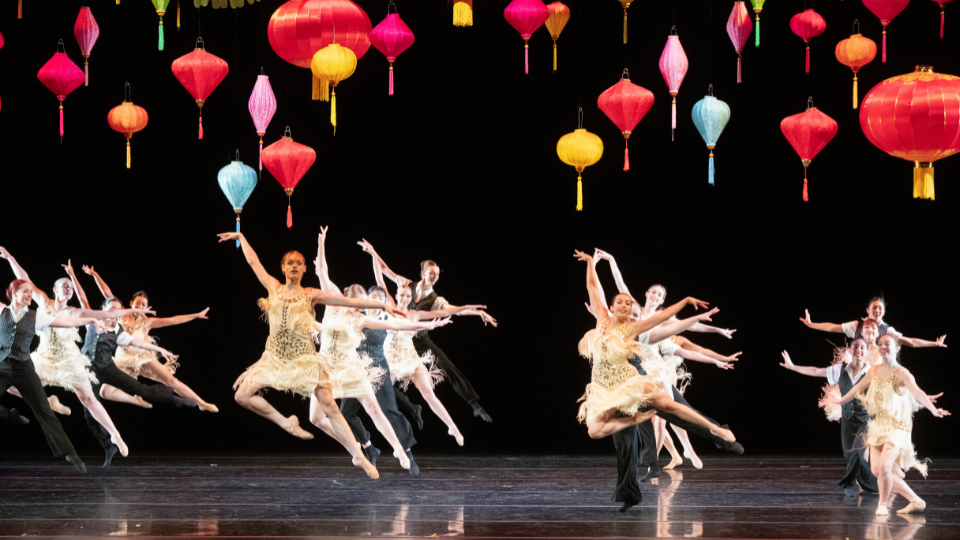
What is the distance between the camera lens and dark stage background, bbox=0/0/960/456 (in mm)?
8102

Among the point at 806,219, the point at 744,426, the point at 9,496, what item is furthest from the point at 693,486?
the point at 9,496

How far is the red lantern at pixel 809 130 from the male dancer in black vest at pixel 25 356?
15.0ft

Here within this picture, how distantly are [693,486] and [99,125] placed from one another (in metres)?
5.49

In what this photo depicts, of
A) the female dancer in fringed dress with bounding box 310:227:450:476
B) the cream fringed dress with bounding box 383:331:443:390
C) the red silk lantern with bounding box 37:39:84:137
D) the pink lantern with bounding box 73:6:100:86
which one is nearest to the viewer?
the female dancer in fringed dress with bounding box 310:227:450:476

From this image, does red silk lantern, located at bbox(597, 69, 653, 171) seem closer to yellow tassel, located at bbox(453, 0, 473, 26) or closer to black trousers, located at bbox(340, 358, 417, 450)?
yellow tassel, located at bbox(453, 0, 473, 26)

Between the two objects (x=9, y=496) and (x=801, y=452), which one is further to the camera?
(x=801, y=452)

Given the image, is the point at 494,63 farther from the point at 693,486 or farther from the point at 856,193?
the point at 693,486

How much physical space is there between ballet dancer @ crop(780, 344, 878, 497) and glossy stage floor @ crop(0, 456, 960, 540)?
5.0 inches

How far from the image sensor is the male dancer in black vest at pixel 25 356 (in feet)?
20.9

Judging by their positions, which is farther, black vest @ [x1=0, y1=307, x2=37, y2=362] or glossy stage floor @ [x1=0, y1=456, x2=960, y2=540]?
black vest @ [x1=0, y1=307, x2=37, y2=362]

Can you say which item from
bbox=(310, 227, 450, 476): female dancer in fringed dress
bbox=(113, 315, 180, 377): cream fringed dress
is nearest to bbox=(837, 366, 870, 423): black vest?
bbox=(310, 227, 450, 476): female dancer in fringed dress

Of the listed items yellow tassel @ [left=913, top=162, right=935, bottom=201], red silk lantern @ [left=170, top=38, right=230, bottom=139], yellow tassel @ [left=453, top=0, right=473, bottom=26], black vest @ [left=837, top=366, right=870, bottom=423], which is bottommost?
black vest @ [left=837, top=366, right=870, bottom=423]

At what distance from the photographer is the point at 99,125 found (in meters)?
8.63

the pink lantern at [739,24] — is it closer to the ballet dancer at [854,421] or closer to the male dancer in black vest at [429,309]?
the ballet dancer at [854,421]
